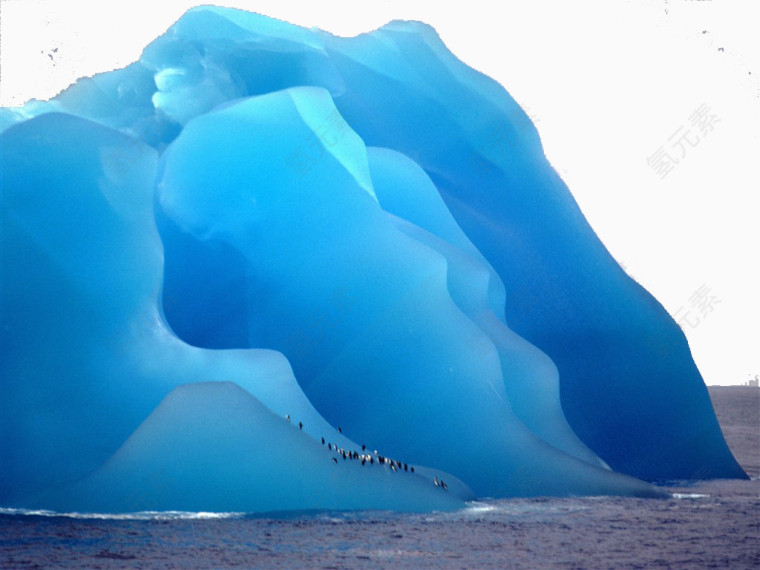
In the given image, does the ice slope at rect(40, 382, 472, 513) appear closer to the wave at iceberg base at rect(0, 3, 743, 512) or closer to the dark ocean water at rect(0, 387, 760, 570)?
the wave at iceberg base at rect(0, 3, 743, 512)

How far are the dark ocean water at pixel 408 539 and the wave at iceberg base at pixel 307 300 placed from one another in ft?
1.33

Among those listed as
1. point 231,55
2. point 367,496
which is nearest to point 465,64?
point 231,55

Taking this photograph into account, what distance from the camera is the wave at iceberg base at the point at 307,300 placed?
576 centimetres

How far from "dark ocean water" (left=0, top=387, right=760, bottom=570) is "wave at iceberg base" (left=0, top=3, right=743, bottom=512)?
0.40m

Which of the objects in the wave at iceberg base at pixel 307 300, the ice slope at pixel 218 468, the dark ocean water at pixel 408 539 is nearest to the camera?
the dark ocean water at pixel 408 539

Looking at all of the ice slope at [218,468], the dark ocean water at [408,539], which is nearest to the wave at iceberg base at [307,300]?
the ice slope at [218,468]

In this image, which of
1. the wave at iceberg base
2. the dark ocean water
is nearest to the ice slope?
the wave at iceberg base

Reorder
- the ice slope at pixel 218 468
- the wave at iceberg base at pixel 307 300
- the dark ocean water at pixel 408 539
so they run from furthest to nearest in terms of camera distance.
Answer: the wave at iceberg base at pixel 307 300 → the ice slope at pixel 218 468 → the dark ocean water at pixel 408 539

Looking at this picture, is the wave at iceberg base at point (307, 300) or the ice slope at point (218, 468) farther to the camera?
the wave at iceberg base at point (307, 300)

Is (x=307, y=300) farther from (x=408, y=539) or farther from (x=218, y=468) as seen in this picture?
(x=408, y=539)

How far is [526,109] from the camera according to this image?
390 inches

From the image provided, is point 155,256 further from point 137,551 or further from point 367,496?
point 137,551

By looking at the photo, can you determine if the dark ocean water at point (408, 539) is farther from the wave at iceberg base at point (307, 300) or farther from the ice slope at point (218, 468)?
the wave at iceberg base at point (307, 300)

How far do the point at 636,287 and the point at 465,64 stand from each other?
9.85 feet
